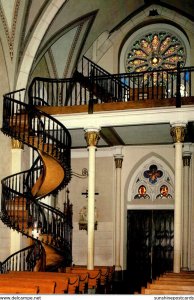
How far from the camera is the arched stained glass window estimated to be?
20.1 m

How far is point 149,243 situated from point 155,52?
7356 millimetres

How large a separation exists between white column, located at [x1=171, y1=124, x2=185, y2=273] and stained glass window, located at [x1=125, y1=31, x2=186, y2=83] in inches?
223

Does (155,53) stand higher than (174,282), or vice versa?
(155,53)

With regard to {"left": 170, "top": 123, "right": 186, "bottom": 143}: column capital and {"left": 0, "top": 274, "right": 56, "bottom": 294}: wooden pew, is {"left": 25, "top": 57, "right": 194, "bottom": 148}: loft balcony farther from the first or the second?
{"left": 0, "top": 274, "right": 56, "bottom": 294}: wooden pew

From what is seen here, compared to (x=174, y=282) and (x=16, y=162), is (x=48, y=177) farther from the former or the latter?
(x=174, y=282)

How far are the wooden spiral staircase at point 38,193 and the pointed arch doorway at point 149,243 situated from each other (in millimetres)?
4154

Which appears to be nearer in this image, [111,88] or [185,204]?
[111,88]

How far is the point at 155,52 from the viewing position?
2044 centimetres

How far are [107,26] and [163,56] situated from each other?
2.45 metres

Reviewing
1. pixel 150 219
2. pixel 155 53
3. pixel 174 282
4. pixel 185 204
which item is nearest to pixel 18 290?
pixel 174 282

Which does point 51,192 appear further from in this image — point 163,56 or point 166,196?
point 163,56

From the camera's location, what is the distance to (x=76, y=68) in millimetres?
20516

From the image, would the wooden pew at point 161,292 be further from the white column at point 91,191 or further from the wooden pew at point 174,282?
the white column at point 91,191

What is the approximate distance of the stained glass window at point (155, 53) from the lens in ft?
66.0
